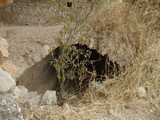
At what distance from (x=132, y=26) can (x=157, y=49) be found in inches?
16.6

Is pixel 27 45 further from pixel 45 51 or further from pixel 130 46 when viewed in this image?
pixel 130 46

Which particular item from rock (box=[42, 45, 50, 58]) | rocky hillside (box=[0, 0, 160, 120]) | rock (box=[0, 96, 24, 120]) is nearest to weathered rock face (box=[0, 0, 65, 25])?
rocky hillside (box=[0, 0, 160, 120])

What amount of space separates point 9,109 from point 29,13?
2.23 m

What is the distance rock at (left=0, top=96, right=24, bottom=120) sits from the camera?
272cm

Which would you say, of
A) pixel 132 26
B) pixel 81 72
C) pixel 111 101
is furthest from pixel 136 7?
pixel 111 101

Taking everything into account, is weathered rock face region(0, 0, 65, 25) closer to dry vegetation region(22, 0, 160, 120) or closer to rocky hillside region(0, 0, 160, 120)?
rocky hillside region(0, 0, 160, 120)

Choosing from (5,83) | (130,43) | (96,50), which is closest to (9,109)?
(5,83)

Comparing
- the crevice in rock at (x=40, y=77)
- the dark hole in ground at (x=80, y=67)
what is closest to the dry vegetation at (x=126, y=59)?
the dark hole in ground at (x=80, y=67)

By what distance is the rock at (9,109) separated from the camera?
107 inches

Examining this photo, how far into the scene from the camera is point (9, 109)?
2732mm

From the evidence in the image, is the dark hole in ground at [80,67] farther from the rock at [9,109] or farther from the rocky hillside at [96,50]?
the rock at [9,109]

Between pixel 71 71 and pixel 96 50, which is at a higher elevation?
pixel 96 50

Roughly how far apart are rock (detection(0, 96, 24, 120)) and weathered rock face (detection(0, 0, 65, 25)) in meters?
2.10

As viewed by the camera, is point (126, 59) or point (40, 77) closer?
point (126, 59)
